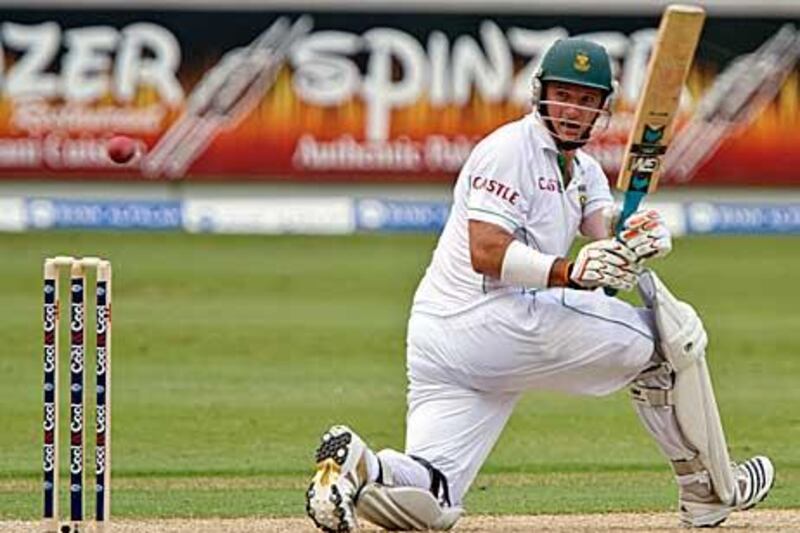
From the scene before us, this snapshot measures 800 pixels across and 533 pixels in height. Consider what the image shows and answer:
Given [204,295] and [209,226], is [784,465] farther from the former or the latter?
[209,226]

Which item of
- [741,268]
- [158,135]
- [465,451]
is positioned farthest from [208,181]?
[465,451]

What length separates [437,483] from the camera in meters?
7.05

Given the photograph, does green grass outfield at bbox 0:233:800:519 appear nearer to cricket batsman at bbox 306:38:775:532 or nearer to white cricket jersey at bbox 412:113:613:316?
cricket batsman at bbox 306:38:775:532

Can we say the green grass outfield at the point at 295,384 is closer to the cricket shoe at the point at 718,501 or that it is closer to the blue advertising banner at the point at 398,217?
the cricket shoe at the point at 718,501

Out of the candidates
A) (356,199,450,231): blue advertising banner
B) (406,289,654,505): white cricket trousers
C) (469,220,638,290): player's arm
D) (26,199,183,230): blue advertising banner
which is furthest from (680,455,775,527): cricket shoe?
(26,199,183,230): blue advertising banner

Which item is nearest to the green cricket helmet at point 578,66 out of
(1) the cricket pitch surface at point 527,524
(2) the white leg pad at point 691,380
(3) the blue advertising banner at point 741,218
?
(2) the white leg pad at point 691,380

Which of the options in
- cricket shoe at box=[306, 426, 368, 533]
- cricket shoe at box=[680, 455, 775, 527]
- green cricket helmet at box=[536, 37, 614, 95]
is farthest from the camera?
cricket shoe at box=[680, 455, 775, 527]

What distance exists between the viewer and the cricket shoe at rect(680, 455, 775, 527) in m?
7.36

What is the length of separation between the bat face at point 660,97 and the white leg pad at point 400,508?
3.44ft

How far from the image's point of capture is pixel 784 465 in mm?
10156

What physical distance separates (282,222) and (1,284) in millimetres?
6126

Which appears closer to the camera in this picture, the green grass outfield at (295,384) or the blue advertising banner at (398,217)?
the green grass outfield at (295,384)

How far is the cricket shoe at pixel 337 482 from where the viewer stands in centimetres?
675

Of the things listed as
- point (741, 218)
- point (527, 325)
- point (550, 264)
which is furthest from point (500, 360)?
point (741, 218)
